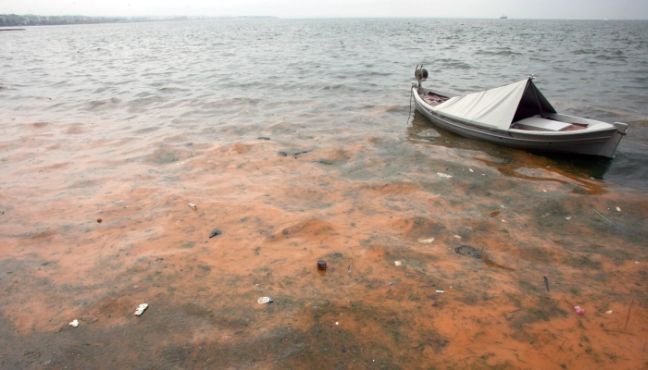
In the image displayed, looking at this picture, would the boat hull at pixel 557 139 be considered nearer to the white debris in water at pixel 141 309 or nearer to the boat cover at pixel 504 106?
the boat cover at pixel 504 106

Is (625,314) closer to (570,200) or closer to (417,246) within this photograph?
(417,246)

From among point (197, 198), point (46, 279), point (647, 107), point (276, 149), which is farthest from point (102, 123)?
point (647, 107)

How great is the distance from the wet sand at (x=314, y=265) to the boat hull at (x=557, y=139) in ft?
2.49

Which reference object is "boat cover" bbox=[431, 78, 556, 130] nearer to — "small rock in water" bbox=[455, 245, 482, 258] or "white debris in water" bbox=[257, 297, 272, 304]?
"small rock in water" bbox=[455, 245, 482, 258]

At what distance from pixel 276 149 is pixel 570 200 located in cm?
692

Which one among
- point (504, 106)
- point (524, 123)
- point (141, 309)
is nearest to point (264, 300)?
point (141, 309)

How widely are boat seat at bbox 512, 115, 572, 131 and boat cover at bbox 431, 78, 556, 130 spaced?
24 cm

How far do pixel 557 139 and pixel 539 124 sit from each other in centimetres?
144

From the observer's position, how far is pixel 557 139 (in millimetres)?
9312

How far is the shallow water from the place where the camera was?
4.00 meters

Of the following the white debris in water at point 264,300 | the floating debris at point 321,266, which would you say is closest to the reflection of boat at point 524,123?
the floating debris at point 321,266

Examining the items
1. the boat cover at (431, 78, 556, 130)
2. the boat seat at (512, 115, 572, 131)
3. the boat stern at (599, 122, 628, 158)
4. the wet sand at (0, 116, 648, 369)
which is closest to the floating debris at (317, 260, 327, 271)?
the wet sand at (0, 116, 648, 369)

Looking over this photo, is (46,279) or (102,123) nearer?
(46,279)

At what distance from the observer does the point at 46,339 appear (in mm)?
4035
